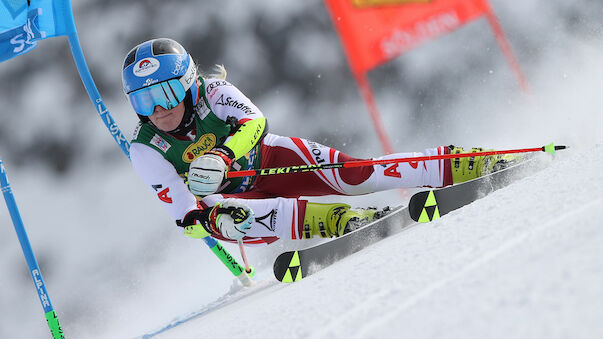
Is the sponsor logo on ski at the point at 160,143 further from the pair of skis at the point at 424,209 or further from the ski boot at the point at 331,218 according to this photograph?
the pair of skis at the point at 424,209

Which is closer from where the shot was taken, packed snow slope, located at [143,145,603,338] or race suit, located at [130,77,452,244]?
packed snow slope, located at [143,145,603,338]

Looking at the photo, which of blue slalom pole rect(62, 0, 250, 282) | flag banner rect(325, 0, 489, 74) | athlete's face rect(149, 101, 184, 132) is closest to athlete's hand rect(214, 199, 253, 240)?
athlete's face rect(149, 101, 184, 132)

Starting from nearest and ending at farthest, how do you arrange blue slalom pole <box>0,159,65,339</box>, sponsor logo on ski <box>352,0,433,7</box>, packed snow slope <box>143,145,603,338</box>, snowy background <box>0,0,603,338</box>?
packed snow slope <box>143,145,603,338</box>, blue slalom pole <box>0,159,65,339</box>, snowy background <box>0,0,603,338</box>, sponsor logo on ski <box>352,0,433,7</box>

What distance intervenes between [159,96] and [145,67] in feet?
0.50

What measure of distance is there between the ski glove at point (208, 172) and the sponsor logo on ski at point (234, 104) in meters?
0.39

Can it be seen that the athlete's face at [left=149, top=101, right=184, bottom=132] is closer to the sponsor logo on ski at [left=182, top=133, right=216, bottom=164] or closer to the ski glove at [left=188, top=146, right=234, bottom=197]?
the sponsor logo on ski at [left=182, top=133, right=216, bottom=164]

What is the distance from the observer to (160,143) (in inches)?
119

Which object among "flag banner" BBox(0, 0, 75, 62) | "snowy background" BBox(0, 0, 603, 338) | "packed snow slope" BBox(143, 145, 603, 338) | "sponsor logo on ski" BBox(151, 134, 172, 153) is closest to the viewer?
"packed snow slope" BBox(143, 145, 603, 338)

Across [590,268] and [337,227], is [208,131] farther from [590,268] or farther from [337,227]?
[590,268]

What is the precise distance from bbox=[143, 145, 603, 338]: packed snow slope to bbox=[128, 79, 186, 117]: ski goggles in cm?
131

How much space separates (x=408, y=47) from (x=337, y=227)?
12.1 ft

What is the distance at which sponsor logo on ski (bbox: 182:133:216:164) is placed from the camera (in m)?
3.03

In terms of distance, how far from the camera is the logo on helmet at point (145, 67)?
9.44 feet

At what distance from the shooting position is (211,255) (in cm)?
539
